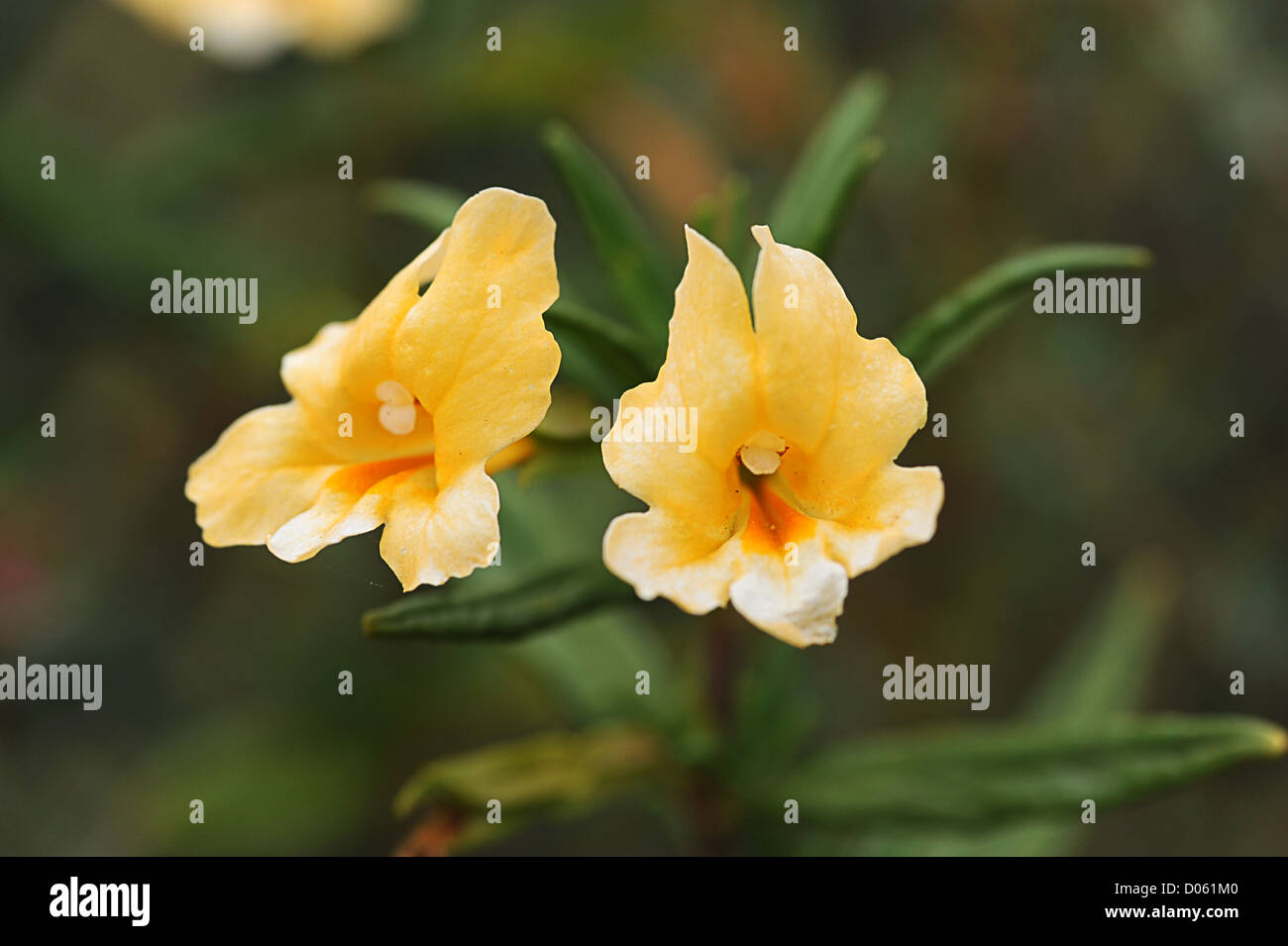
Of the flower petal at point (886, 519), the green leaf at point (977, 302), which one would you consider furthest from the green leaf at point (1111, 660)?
the flower petal at point (886, 519)

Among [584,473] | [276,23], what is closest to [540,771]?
[584,473]

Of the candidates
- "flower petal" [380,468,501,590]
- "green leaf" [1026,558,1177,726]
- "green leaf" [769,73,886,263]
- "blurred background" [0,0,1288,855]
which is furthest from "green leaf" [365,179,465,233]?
"green leaf" [1026,558,1177,726]

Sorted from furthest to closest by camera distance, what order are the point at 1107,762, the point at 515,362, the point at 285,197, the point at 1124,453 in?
the point at 285,197 → the point at 1124,453 → the point at 1107,762 → the point at 515,362

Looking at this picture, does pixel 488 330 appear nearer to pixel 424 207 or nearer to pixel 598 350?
pixel 598 350

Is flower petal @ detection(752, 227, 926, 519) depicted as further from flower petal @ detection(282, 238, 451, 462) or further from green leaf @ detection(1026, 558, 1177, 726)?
green leaf @ detection(1026, 558, 1177, 726)

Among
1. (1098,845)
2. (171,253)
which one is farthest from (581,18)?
(1098,845)

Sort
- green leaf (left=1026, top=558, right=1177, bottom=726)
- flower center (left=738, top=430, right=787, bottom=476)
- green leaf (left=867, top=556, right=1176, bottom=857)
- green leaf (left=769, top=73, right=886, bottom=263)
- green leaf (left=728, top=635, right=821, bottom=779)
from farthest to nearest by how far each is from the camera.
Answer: green leaf (left=1026, top=558, right=1177, bottom=726) → green leaf (left=867, top=556, right=1176, bottom=857) → green leaf (left=728, top=635, right=821, bottom=779) → green leaf (left=769, top=73, right=886, bottom=263) → flower center (left=738, top=430, right=787, bottom=476)

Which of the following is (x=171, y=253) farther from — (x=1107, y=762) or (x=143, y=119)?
(x=1107, y=762)

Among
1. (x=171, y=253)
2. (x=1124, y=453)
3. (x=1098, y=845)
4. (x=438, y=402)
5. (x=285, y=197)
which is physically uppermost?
(x=285, y=197)
